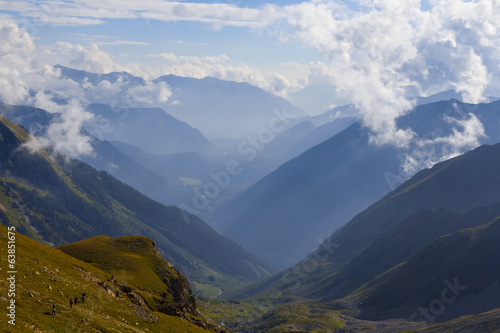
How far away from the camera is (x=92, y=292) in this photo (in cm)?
6900

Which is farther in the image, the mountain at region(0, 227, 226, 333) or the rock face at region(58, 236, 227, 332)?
the rock face at region(58, 236, 227, 332)

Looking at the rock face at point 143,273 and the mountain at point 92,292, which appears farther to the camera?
the rock face at point 143,273

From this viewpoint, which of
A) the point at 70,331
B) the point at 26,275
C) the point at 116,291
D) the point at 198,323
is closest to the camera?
the point at 70,331

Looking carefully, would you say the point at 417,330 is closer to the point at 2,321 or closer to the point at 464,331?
the point at 464,331

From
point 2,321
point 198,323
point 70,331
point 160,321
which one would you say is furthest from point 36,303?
point 198,323

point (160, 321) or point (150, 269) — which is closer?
point (160, 321)

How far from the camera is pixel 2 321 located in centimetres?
4022

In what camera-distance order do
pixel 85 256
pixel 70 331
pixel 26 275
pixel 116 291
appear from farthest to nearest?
pixel 85 256 < pixel 116 291 < pixel 26 275 < pixel 70 331

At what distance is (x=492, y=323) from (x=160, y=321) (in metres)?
132

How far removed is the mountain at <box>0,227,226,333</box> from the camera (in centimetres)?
4877

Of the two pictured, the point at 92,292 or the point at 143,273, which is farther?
the point at 143,273

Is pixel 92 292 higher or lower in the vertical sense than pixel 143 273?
lower

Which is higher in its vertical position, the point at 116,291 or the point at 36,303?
the point at 116,291

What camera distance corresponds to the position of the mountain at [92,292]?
48769 mm
